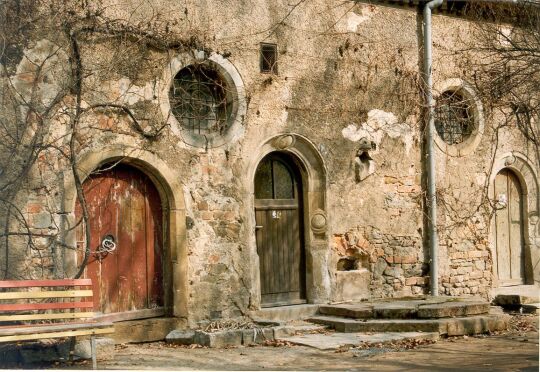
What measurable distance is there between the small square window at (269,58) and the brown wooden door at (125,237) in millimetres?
2230

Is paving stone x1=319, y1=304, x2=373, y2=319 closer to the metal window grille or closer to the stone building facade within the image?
the stone building facade

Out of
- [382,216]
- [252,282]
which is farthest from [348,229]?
[252,282]

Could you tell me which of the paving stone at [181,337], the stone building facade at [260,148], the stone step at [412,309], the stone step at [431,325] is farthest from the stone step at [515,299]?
the paving stone at [181,337]

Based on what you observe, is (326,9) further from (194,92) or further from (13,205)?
(13,205)

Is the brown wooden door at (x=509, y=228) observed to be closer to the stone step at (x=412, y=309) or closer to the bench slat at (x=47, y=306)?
the stone step at (x=412, y=309)

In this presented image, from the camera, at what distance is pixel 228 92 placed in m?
9.83

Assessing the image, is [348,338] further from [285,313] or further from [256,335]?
[285,313]

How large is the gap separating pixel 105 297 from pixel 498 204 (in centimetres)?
676

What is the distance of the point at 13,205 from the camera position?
8.08 metres

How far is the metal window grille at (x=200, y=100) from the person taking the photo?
9.54 metres

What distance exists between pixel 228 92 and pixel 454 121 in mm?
4171

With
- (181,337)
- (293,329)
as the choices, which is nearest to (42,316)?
(181,337)

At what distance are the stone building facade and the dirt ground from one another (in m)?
1.17

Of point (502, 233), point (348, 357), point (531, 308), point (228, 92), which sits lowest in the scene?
point (348, 357)
